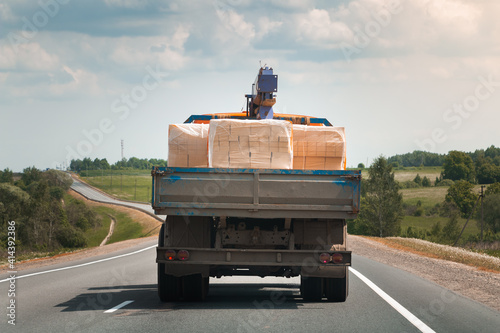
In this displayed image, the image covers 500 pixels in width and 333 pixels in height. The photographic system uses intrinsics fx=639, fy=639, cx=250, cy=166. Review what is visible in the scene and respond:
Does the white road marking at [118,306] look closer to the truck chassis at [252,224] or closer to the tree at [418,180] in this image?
the truck chassis at [252,224]

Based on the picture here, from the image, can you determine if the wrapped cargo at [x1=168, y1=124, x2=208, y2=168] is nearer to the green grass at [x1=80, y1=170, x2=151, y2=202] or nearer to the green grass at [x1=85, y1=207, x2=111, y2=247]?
the green grass at [x1=85, y1=207, x2=111, y2=247]

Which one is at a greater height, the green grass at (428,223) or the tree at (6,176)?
the tree at (6,176)

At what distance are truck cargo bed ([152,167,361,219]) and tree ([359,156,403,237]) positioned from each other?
270 ft

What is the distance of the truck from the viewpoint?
906cm

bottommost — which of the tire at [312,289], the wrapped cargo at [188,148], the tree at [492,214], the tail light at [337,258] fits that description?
the tree at [492,214]

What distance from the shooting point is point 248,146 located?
9570 millimetres

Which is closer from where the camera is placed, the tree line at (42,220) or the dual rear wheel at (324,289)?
the dual rear wheel at (324,289)

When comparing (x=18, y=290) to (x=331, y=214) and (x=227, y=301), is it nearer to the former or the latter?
(x=227, y=301)

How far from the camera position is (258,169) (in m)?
9.18

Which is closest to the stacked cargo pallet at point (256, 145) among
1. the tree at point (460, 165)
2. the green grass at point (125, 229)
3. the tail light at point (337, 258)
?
the tail light at point (337, 258)

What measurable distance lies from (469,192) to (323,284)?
118m

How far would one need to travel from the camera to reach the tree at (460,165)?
516ft

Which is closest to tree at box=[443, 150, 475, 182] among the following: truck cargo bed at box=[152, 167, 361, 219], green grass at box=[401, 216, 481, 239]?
green grass at box=[401, 216, 481, 239]

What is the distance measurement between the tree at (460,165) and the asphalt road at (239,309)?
151m
